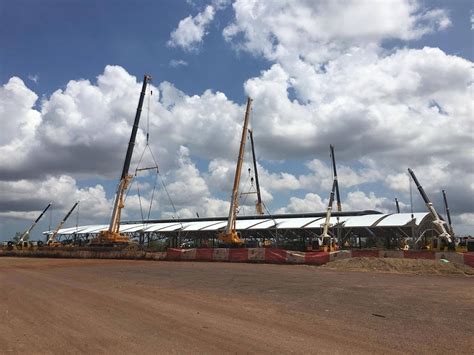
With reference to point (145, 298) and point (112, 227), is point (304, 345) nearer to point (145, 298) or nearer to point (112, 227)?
point (145, 298)

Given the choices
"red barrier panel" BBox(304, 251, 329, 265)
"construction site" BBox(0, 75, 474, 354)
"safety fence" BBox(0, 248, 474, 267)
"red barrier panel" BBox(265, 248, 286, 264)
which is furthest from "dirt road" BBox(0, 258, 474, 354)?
"red barrier panel" BBox(265, 248, 286, 264)

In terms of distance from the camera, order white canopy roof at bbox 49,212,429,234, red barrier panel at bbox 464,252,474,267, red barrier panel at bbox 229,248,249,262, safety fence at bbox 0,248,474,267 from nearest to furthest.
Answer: red barrier panel at bbox 464,252,474,267, safety fence at bbox 0,248,474,267, red barrier panel at bbox 229,248,249,262, white canopy roof at bbox 49,212,429,234

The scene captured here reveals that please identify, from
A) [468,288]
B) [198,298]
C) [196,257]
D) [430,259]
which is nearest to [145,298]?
[198,298]

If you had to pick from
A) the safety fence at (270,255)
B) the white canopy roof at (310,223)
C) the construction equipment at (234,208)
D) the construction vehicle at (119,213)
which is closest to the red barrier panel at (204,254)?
the safety fence at (270,255)

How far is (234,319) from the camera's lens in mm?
12617

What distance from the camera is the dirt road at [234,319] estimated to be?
31.3 ft

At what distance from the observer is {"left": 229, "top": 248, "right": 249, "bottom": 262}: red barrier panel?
44.1 meters

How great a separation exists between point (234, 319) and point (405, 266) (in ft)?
81.0

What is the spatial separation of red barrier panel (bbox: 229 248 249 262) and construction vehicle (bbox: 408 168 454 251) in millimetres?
22798

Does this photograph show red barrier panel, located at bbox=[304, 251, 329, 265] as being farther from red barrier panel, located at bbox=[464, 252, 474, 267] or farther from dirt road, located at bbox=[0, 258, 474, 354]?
dirt road, located at bbox=[0, 258, 474, 354]

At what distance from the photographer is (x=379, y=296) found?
18297 millimetres

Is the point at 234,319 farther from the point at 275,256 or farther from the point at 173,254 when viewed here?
the point at 173,254

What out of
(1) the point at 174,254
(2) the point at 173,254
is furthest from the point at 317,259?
(2) the point at 173,254

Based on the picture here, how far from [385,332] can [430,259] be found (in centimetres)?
2831
